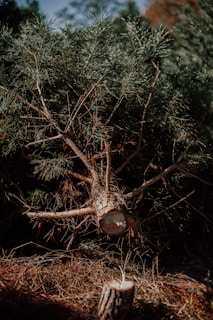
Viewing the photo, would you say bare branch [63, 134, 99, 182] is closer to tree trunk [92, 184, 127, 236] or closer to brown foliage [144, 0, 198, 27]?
tree trunk [92, 184, 127, 236]

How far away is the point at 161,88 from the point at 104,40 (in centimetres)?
60

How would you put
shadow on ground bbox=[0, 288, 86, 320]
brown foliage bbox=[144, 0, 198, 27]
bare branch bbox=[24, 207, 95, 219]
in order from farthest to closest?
brown foliage bbox=[144, 0, 198, 27], bare branch bbox=[24, 207, 95, 219], shadow on ground bbox=[0, 288, 86, 320]

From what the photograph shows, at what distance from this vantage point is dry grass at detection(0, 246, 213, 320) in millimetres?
2387

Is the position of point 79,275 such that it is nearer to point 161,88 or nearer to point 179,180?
point 179,180

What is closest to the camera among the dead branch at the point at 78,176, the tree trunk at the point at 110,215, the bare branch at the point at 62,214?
the tree trunk at the point at 110,215

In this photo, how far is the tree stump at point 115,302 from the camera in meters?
2.30

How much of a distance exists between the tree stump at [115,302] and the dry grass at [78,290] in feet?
0.31

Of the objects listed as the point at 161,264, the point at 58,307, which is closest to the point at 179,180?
the point at 161,264

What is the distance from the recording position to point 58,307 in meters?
2.43

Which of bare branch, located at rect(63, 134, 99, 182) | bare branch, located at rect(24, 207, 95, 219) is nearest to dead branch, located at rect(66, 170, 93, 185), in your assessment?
bare branch, located at rect(63, 134, 99, 182)

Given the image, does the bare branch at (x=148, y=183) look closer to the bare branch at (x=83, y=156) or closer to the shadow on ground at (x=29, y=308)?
the bare branch at (x=83, y=156)

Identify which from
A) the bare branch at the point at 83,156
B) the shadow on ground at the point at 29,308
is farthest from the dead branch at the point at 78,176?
the shadow on ground at the point at 29,308

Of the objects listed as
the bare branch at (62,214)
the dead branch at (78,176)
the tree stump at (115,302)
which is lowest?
the tree stump at (115,302)

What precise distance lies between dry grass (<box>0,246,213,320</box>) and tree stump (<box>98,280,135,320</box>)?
0.31ft
